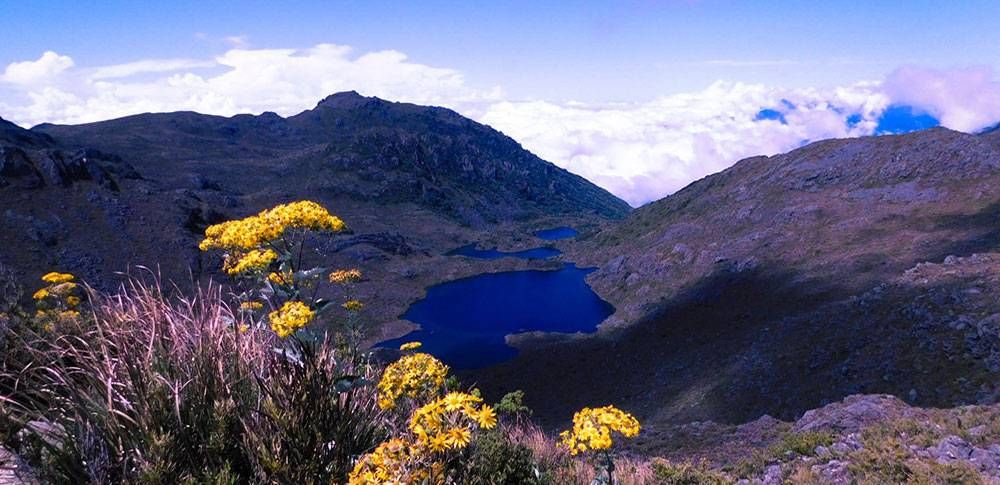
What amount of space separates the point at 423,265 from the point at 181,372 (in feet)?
346

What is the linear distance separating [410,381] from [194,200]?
96.0 m

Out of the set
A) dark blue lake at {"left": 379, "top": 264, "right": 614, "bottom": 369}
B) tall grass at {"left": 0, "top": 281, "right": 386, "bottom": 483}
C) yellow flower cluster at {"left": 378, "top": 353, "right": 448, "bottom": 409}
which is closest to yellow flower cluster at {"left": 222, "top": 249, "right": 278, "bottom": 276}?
tall grass at {"left": 0, "top": 281, "right": 386, "bottom": 483}

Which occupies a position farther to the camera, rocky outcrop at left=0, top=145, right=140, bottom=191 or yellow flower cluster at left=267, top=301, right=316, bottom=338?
rocky outcrop at left=0, top=145, right=140, bottom=191

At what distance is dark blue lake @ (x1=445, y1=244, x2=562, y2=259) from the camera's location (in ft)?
475

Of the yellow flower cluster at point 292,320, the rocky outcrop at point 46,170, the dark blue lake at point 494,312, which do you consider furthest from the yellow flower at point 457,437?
the rocky outcrop at point 46,170

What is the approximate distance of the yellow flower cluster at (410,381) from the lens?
24.5ft

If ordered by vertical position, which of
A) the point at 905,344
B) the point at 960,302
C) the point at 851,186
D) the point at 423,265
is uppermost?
the point at 851,186

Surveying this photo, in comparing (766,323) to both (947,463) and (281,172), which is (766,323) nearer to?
(947,463)

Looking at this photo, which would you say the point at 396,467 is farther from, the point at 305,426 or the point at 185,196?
the point at 185,196

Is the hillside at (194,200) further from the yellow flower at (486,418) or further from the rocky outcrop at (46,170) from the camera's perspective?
the yellow flower at (486,418)

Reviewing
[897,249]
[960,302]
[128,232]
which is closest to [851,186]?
[897,249]

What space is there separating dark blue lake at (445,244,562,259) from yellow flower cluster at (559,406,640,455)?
136780mm

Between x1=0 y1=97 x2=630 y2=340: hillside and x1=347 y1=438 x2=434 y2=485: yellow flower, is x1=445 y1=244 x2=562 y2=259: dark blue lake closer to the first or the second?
x1=0 y1=97 x2=630 y2=340: hillside

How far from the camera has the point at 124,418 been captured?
528 cm
